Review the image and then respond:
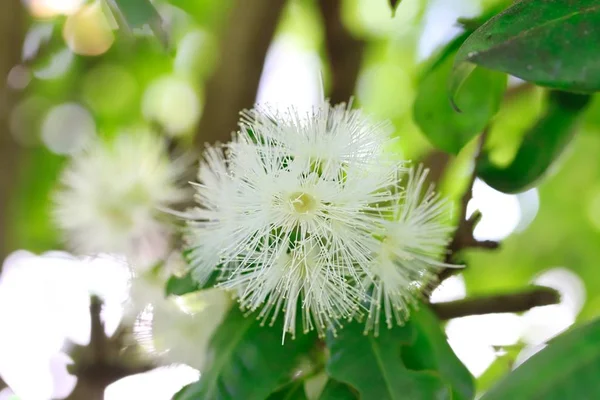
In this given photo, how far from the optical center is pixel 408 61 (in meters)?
1.38

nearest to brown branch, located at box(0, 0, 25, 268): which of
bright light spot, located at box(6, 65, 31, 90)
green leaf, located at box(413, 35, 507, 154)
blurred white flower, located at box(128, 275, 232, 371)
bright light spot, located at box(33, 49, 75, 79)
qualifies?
bright light spot, located at box(6, 65, 31, 90)

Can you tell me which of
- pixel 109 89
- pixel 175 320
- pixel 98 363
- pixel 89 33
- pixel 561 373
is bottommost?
pixel 98 363

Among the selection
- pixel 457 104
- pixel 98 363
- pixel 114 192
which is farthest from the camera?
pixel 114 192

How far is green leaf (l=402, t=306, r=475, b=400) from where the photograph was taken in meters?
0.58

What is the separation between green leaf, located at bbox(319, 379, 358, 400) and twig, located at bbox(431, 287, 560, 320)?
0.18m

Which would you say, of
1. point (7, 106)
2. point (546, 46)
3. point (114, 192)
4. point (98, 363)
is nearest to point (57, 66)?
point (7, 106)

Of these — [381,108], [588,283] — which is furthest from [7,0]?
[588,283]

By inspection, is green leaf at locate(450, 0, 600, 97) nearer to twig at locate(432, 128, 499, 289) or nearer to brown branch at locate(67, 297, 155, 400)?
twig at locate(432, 128, 499, 289)

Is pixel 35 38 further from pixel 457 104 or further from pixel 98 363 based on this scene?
pixel 457 104

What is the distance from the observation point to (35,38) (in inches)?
47.8

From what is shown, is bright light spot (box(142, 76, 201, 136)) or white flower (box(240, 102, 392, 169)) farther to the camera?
bright light spot (box(142, 76, 201, 136))

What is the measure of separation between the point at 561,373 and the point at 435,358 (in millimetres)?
187

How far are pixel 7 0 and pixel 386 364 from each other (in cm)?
85

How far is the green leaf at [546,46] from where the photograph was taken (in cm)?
41
